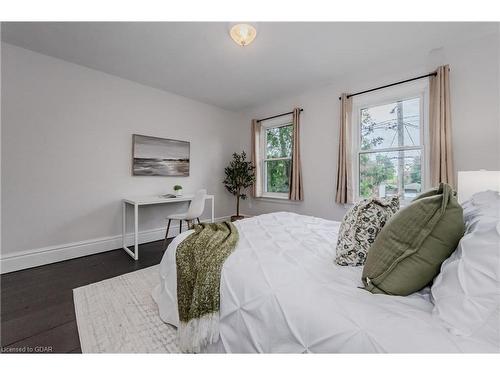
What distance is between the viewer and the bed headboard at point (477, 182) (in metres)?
1.53

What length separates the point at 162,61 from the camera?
264cm

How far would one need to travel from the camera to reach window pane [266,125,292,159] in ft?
13.0

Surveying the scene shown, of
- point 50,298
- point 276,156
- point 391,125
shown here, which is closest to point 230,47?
point 276,156

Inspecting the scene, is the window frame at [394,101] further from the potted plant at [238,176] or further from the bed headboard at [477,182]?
the potted plant at [238,176]

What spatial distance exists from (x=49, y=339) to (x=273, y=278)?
1.53m

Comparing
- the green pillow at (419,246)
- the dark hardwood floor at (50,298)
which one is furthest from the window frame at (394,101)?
the dark hardwood floor at (50,298)

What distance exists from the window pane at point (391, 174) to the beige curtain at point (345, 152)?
216mm

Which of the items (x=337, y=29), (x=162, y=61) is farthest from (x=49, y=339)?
(x=337, y=29)

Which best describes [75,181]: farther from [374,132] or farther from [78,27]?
[374,132]

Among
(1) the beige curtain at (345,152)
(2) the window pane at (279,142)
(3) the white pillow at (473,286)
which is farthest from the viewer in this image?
(2) the window pane at (279,142)

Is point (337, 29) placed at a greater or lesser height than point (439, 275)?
greater

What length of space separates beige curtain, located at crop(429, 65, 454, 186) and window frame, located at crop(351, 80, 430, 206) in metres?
0.13

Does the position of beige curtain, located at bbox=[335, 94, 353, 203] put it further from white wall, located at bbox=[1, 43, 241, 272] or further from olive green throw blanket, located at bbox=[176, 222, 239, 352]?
white wall, located at bbox=[1, 43, 241, 272]

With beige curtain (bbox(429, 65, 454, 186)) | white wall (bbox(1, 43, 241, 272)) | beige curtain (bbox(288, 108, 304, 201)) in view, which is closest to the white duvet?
beige curtain (bbox(429, 65, 454, 186))
